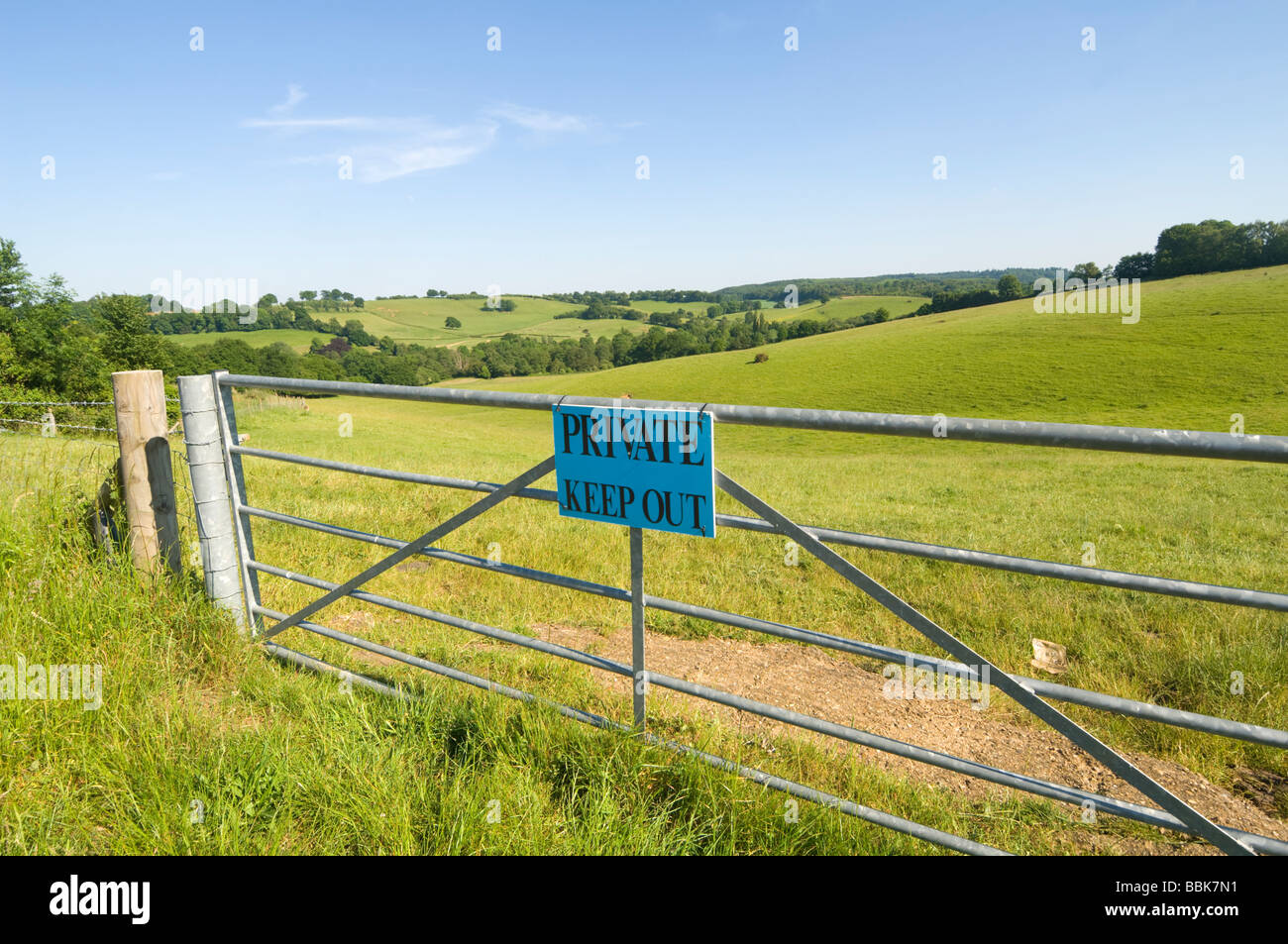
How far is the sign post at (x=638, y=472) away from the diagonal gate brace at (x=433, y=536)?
0.47 ft

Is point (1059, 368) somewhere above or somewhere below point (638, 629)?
above

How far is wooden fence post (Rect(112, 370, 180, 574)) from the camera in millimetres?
3814

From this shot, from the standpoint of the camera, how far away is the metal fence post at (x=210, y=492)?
3.71 m

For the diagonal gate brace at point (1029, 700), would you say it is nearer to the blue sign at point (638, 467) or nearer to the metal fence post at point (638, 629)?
the blue sign at point (638, 467)

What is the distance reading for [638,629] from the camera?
2734mm

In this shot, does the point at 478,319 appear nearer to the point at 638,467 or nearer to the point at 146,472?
the point at 146,472

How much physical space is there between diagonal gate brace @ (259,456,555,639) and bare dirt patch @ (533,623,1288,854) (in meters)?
1.49

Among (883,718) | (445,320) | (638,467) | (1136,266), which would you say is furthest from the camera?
(445,320)

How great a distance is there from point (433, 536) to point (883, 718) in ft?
8.75

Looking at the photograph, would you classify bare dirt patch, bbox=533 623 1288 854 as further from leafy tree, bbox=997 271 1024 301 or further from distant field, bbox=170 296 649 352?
distant field, bbox=170 296 649 352

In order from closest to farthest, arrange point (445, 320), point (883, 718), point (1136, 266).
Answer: point (883, 718), point (1136, 266), point (445, 320)

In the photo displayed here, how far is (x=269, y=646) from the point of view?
149 inches

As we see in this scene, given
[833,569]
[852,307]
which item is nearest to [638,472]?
[833,569]
